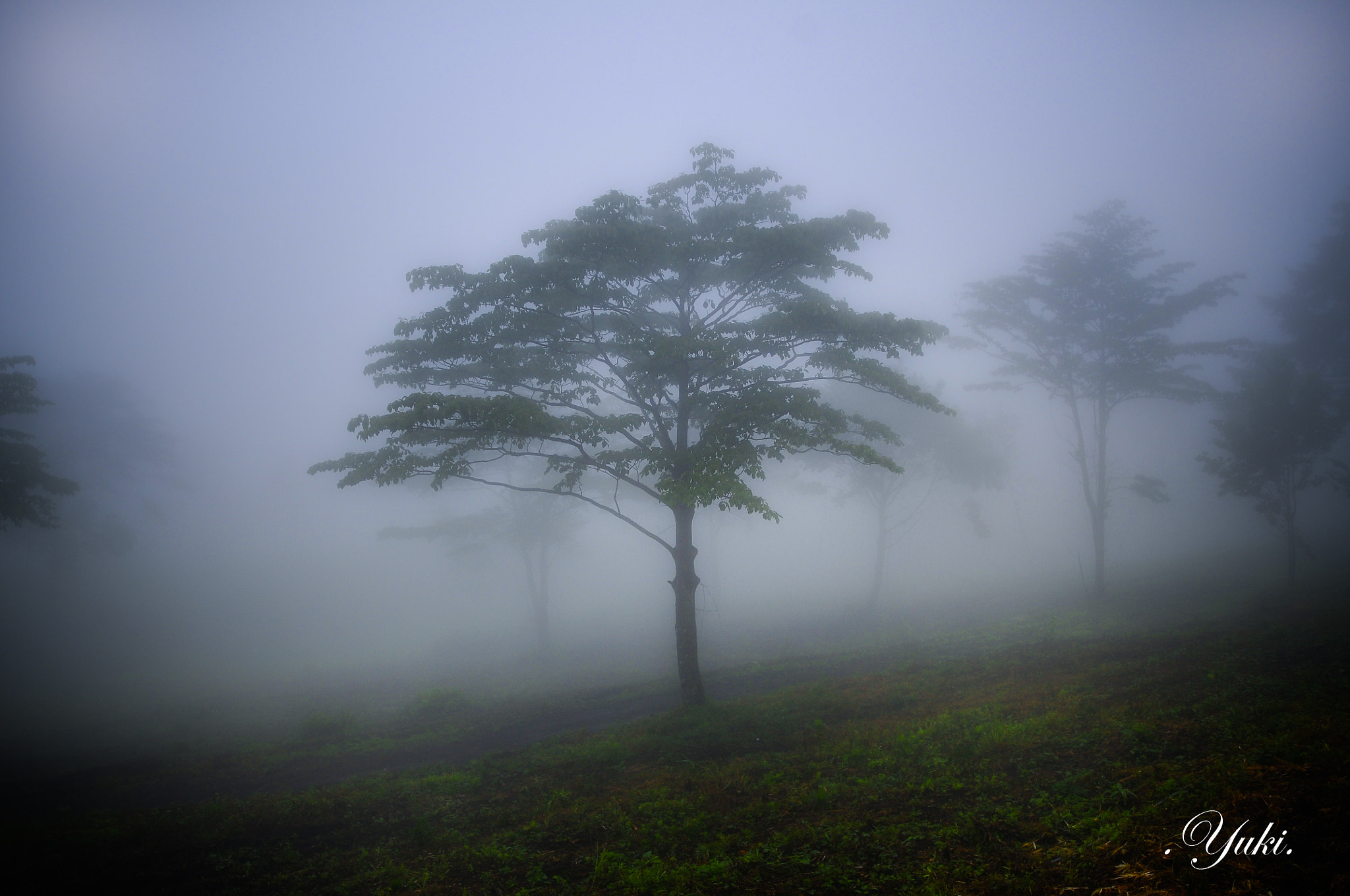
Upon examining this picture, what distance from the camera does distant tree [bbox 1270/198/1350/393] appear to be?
26.7 meters

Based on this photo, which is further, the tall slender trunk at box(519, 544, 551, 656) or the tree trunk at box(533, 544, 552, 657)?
the tall slender trunk at box(519, 544, 551, 656)

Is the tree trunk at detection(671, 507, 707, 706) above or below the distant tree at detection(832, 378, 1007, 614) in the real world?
below

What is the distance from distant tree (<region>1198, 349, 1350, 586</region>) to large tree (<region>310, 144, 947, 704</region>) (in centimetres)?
1888

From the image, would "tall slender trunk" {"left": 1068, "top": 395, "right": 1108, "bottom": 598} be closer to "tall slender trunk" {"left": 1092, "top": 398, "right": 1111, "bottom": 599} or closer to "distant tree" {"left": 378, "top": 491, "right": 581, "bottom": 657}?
"tall slender trunk" {"left": 1092, "top": 398, "right": 1111, "bottom": 599}

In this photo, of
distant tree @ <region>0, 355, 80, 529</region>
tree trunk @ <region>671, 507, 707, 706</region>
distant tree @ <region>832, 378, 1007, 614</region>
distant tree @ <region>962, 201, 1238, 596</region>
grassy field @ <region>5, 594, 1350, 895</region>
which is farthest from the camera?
distant tree @ <region>832, 378, 1007, 614</region>

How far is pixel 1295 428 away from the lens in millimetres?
22234

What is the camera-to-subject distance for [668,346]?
1169cm

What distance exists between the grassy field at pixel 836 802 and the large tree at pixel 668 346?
4214mm

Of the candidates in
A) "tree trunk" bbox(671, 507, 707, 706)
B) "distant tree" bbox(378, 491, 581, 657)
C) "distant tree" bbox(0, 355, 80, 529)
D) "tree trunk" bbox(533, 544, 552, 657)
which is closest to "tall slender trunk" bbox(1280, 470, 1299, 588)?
"tree trunk" bbox(671, 507, 707, 706)

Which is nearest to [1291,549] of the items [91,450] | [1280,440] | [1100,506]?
[1280,440]

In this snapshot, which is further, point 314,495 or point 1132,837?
point 314,495

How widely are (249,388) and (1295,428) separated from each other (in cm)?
21236

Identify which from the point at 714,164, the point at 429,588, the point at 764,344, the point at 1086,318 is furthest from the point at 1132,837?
the point at 429,588

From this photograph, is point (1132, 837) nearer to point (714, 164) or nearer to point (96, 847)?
point (96, 847)
